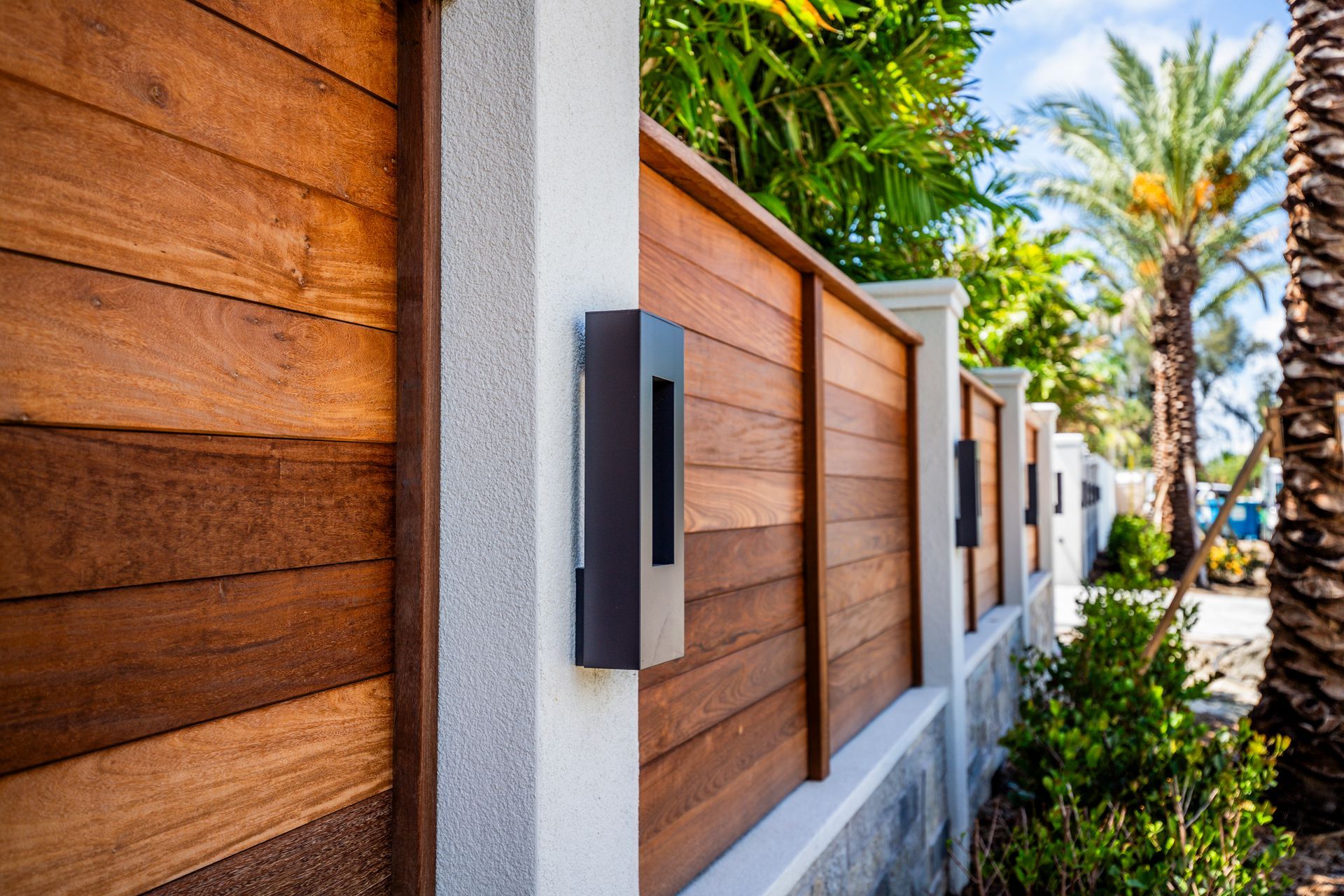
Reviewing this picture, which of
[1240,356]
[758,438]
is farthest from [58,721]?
[1240,356]

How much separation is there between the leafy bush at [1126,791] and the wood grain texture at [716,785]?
29.6 inches

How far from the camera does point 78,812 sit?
94 centimetres

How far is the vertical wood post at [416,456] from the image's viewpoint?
4.39 feet

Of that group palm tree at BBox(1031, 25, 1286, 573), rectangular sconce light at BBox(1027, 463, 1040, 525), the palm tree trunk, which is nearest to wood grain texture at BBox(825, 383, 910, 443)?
rectangular sconce light at BBox(1027, 463, 1040, 525)

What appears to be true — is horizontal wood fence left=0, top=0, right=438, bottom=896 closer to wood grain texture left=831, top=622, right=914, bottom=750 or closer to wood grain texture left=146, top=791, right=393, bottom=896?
wood grain texture left=146, top=791, right=393, bottom=896

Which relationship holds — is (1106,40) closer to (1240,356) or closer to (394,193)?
(394,193)

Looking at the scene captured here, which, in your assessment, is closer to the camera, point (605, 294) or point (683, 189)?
point (605, 294)

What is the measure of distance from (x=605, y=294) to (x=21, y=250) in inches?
30.4

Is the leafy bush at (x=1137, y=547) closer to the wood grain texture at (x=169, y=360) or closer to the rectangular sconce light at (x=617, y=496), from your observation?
the rectangular sconce light at (x=617, y=496)

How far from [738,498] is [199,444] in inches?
55.2

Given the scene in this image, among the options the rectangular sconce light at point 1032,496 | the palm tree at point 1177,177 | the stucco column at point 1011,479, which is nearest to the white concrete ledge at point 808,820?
the stucco column at point 1011,479

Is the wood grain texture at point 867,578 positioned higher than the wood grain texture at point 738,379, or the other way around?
the wood grain texture at point 738,379

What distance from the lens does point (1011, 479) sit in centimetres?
725

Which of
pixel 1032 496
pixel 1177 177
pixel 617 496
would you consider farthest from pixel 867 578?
pixel 1177 177
